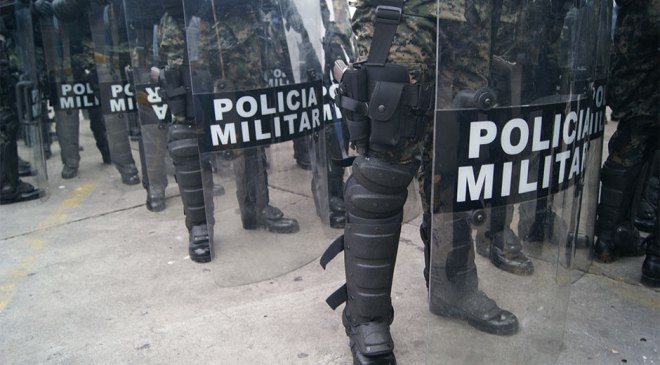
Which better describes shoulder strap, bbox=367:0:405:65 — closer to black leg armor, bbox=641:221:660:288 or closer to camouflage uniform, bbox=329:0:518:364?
camouflage uniform, bbox=329:0:518:364

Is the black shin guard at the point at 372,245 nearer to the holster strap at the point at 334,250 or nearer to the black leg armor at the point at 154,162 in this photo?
the holster strap at the point at 334,250

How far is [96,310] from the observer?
2.47 m

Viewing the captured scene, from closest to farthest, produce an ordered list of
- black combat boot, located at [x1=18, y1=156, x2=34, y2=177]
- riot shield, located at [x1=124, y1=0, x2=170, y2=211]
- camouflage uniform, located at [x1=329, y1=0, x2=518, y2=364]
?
camouflage uniform, located at [x1=329, y1=0, x2=518, y2=364], riot shield, located at [x1=124, y1=0, x2=170, y2=211], black combat boot, located at [x1=18, y1=156, x2=34, y2=177]

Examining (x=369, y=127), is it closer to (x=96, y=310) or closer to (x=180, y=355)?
(x=180, y=355)

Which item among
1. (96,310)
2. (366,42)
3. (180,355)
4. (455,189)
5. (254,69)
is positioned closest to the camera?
(455,189)

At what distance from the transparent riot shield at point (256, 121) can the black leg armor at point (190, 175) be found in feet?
0.57

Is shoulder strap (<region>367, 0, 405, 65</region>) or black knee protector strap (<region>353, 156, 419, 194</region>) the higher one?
shoulder strap (<region>367, 0, 405, 65</region>)

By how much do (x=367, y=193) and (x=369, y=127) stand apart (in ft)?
0.71

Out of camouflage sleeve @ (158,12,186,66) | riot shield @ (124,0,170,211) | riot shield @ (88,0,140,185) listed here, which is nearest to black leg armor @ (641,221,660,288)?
camouflage sleeve @ (158,12,186,66)

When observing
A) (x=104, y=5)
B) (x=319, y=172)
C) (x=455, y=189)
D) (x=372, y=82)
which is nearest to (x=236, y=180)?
(x=319, y=172)

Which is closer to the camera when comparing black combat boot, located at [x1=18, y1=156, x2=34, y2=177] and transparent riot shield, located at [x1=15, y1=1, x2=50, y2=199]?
transparent riot shield, located at [x1=15, y1=1, x2=50, y2=199]

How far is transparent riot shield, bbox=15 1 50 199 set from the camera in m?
4.01

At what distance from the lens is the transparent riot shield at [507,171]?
146 cm

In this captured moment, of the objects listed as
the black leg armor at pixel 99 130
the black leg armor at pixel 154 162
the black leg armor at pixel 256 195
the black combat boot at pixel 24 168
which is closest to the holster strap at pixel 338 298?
the black leg armor at pixel 256 195
